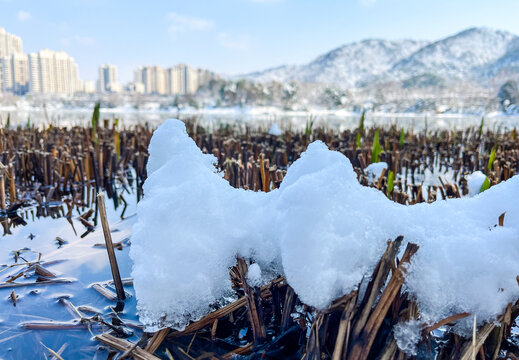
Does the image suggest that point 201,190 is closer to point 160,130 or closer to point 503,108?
point 160,130

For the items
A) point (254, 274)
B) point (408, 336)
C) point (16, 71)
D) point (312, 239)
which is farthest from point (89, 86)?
point (408, 336)

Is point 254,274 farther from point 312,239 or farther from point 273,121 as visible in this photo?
point 273,121

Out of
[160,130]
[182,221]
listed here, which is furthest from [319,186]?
[160,130]

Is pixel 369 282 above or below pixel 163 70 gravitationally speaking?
below

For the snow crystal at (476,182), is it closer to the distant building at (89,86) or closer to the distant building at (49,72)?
the distant building at (49,72)

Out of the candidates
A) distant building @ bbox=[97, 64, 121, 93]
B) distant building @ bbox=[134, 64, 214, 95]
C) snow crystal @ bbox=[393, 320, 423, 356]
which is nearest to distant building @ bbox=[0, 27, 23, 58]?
distant building @ bbox=[97, 64, 121, 93]

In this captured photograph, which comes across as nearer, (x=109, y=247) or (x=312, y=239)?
(x=312, y=239)
